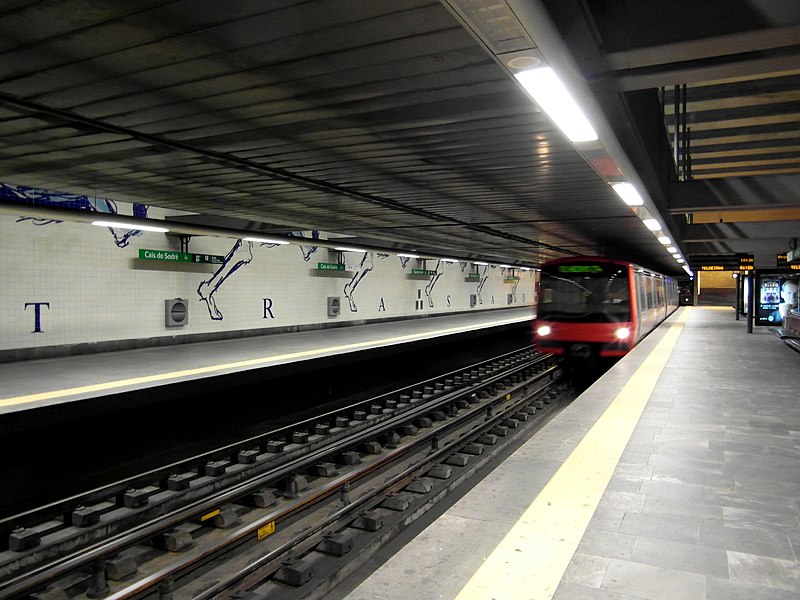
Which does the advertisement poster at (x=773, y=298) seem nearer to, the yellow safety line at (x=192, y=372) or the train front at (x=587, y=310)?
Result: the train front at (x=587, y=310)

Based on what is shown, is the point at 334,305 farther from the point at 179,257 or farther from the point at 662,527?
the point at 662,527

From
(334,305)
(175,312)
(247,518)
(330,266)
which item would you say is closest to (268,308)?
(330,266)

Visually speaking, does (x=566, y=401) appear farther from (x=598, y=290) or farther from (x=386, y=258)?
(x=386, y=258)

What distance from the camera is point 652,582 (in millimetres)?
2439

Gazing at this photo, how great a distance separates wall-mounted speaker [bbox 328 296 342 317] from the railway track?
786 cm

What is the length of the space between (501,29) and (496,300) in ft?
91.1

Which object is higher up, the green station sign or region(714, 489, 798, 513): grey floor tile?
the green station sign

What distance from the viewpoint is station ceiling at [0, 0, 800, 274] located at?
8.70ft

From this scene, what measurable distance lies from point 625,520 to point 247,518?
3.36 m

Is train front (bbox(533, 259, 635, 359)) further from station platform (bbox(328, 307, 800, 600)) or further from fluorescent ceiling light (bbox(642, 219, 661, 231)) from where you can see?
station platform (bbox(328, 307, 800, 600))

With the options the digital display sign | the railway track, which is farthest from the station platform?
the digital display sign

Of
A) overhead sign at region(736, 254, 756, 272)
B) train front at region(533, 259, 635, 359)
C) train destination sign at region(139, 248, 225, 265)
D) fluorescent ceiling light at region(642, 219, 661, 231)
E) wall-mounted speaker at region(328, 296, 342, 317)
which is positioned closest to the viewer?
fluorescent ceiling light at region(642, 219, 661, 231)

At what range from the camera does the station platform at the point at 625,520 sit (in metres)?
2.42

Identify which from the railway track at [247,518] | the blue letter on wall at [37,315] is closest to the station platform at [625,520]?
the railway track at [247,518]
